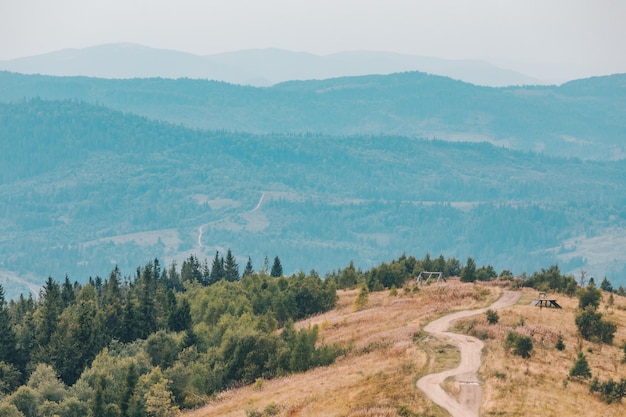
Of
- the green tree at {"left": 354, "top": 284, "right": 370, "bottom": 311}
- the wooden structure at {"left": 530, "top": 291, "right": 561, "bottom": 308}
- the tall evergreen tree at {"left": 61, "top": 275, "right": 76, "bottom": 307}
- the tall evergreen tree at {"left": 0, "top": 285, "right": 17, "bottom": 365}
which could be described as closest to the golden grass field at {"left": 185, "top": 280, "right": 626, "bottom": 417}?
the wooden structure at {"left": 530, "top": 291, "right": 561, "bottom": 308}

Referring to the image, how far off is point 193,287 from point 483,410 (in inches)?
4760

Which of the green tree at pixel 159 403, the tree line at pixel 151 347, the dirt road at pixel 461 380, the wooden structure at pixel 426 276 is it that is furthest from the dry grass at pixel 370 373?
the wooden structure at pixel 426 276

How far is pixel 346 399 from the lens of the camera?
6875 centimetres

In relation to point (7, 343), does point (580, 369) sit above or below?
above

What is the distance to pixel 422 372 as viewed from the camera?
73062 mm

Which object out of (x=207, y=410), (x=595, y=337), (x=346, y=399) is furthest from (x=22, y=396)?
(x=595, y=337)

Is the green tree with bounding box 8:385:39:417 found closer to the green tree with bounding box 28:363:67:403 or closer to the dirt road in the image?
the green tree with bounding box 28:363:67:403

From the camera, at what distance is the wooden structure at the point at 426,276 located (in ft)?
457

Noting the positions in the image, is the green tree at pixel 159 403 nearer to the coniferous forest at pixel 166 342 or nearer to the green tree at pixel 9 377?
the coniferous forest at pixel 166 342

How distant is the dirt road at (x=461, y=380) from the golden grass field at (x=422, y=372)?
0.77 meters

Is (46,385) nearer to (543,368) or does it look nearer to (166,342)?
(166,342)

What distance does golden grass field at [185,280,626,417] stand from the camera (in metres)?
65.6

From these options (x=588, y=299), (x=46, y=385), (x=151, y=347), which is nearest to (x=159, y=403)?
(x=46, y=385)

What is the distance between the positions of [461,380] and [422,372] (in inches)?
146
